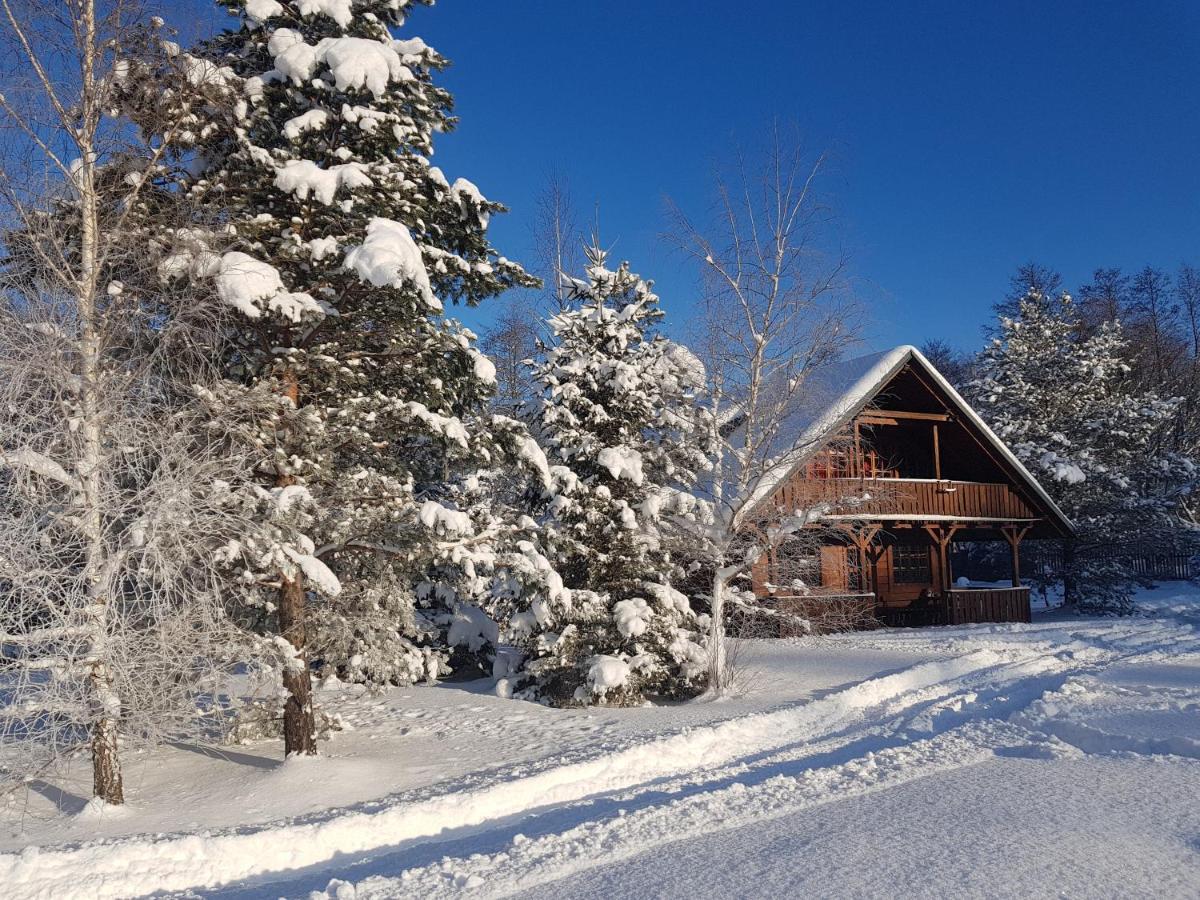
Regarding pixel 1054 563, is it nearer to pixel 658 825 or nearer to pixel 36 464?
pixel 658 825

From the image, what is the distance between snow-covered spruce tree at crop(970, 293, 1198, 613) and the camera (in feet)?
93.9

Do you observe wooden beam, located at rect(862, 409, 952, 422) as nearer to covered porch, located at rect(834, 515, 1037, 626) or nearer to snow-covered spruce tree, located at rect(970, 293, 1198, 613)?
covered porch, located at rect(834, 515, 1037, 626)

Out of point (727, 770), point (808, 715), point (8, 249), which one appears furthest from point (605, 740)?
point (8, 249)

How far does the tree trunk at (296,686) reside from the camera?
9.50m

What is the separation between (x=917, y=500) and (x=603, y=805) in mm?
18448

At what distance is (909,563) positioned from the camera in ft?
93.6

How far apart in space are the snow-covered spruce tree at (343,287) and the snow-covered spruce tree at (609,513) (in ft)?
8.80

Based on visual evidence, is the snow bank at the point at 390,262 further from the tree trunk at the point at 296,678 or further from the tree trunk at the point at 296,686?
the tree trunk at the point at 296,686

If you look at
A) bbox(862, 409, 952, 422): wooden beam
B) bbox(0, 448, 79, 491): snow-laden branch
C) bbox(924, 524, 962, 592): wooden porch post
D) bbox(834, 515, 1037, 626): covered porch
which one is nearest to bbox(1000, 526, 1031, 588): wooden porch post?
bbox(834, 515, 1037, 626): covered porch

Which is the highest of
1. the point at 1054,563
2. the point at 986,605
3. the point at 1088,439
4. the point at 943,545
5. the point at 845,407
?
the point at 1088,439

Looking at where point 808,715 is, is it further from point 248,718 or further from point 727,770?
point 248,718

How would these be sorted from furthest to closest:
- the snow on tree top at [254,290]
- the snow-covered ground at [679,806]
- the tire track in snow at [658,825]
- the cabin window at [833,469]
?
the cabin window at [833,469] < the snow on tree top at [254,290] < the tire track in snow at [658,825] < the snow-covered ground at [679,806]

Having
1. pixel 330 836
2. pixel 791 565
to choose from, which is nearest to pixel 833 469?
pixel 791 565

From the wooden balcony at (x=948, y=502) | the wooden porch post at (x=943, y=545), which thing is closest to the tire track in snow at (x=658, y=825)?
the wooden balcony at (x=948, y=502)
